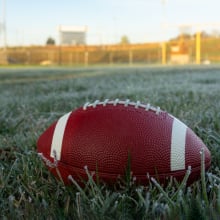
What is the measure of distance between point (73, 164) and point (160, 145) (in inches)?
9.5

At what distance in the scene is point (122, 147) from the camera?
1107mm

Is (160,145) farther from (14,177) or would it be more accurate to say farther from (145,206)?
(14,177)

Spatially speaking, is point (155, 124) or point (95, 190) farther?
point (155, 124)

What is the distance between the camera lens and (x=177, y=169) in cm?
111

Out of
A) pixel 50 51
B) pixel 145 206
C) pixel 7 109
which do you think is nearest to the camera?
pixel 145 206

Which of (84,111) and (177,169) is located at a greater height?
(84,111)

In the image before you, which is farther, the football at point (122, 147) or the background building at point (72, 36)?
the background building at point (72, 36)

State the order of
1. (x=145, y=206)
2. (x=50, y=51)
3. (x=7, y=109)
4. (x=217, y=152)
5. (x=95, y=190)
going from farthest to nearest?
(x=50, y=51), (x=7, y=109), (x=217, y=152), (x=95, y=190), (x=145, y=206)

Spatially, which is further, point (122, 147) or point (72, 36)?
point (72, 36)

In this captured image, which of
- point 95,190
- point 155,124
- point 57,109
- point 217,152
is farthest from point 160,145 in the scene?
point 57,109

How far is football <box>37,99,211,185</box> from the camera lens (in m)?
1.10

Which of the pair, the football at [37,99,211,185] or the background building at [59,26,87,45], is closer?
the football at [37,99,211,185]

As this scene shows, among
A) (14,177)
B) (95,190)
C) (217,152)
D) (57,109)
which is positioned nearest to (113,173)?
(95,190)

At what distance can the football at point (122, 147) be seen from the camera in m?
1.10
